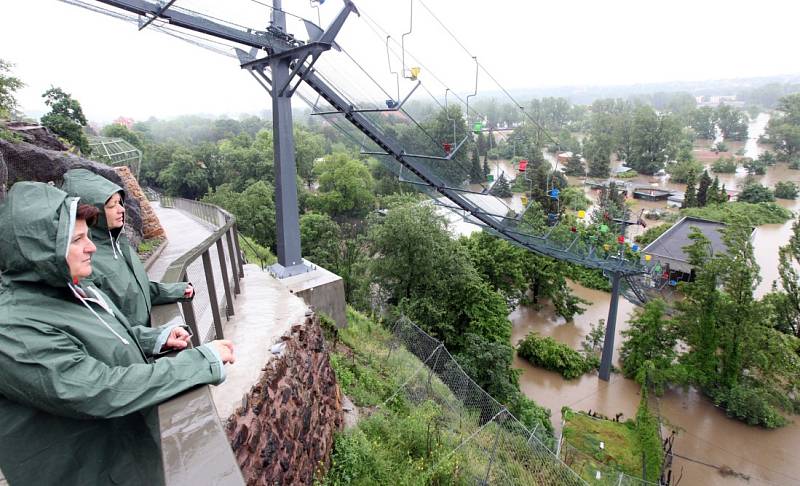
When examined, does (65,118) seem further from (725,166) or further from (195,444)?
(725,166)

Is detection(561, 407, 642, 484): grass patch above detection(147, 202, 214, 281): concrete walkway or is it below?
below

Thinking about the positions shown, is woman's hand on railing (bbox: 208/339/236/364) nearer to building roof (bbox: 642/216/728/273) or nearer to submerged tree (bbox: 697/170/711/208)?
building roof (bbox: 642/216/728/273)

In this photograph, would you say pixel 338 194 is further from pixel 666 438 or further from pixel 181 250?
pixel 666 438

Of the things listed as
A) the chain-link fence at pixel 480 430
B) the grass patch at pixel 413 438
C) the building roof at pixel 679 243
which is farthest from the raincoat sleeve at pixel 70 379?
the building roof at pixel 679 243

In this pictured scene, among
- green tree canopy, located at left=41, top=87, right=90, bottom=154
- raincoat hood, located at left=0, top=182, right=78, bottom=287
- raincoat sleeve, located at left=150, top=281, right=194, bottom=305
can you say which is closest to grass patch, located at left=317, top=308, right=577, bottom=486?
raincoat sleeve, located at left=150, top=281, right=194, bottom=305

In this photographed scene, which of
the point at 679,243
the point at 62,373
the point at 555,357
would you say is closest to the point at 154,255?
the point at 62,373

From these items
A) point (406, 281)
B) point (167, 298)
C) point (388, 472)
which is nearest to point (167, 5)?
point (167, 298)

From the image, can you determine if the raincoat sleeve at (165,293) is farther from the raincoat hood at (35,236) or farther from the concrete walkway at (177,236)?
the concrete walkway at (177,236)
